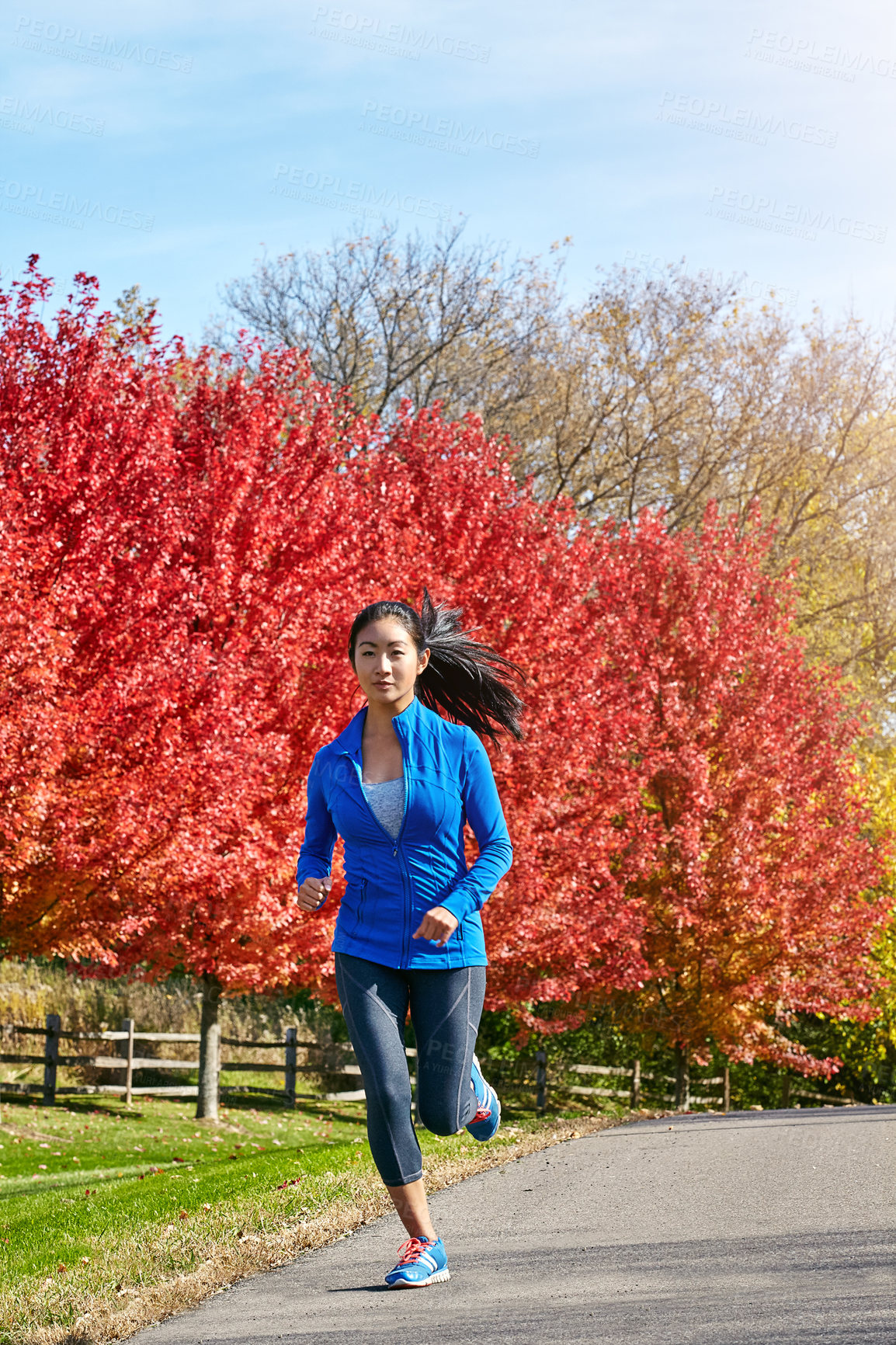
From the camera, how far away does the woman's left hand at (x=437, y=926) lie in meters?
4.25

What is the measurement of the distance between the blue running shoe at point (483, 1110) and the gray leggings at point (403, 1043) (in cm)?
26

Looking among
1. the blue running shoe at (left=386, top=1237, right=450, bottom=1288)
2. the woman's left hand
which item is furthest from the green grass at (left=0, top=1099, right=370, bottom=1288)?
the woman's left hand

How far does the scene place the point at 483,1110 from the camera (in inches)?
190

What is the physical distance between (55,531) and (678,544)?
370 inches

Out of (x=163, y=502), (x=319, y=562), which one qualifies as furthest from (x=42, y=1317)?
(x=319, y=562)

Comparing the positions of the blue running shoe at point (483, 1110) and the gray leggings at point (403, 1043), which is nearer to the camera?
the gray leggings at point (403, 1043)

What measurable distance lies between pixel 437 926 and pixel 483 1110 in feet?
3.20

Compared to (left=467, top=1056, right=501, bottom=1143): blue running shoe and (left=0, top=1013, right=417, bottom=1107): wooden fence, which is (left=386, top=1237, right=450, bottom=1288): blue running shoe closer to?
(left=467, top=1056, right=501, bottom=1143): blue running shoe

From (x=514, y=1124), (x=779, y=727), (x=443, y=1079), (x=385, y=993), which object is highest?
(x=779, y=727)

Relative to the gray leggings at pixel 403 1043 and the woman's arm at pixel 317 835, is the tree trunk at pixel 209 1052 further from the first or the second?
the gray leggings at pixel 403 1043

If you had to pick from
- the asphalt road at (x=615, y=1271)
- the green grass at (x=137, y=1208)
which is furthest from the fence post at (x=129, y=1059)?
the asphalt road at (x=615, y=1271)

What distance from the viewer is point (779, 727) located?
16953 mm

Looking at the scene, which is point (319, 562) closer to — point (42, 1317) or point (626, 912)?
point (626, 912)

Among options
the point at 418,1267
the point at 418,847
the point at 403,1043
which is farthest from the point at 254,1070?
the point at 418,847
